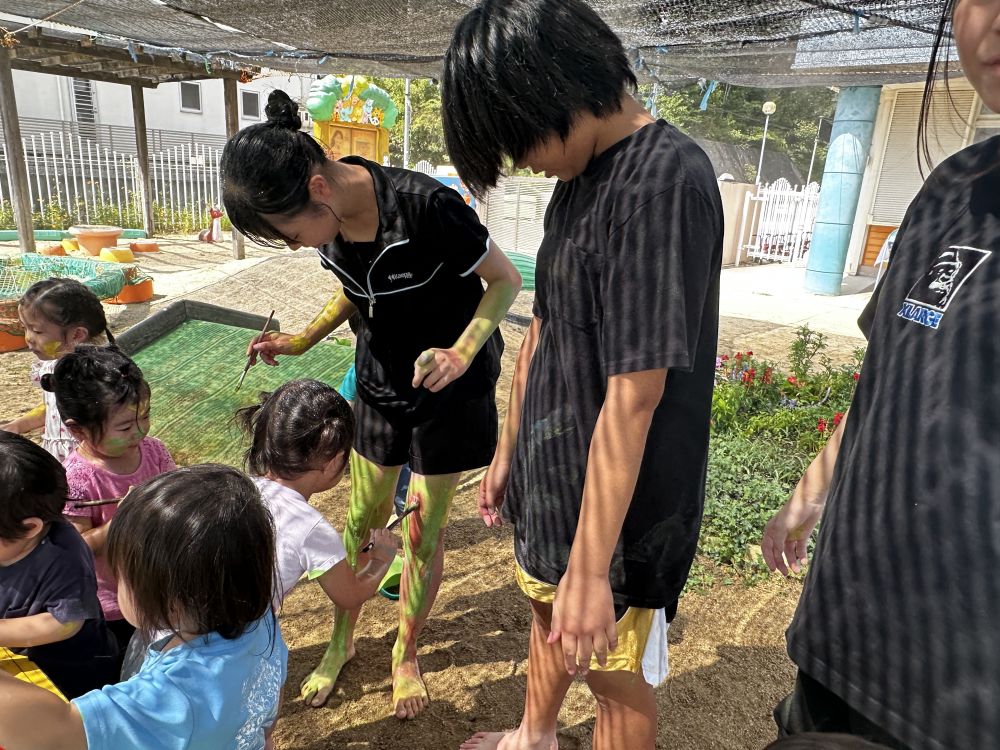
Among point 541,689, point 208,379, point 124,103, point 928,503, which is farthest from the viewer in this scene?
point 124,103

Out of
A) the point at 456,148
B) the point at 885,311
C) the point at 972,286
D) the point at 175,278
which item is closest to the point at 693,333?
the point at 885,311

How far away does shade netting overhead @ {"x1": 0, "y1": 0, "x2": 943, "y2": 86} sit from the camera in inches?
167

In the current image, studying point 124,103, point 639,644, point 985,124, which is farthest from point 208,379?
point 124,103

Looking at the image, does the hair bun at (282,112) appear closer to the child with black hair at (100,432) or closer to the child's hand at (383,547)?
the child with black hair at (100,432)

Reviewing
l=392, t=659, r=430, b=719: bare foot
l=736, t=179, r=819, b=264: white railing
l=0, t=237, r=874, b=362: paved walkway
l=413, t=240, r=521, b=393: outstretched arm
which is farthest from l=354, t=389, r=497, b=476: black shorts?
l=736, t=179, r=819, b=264: white railing

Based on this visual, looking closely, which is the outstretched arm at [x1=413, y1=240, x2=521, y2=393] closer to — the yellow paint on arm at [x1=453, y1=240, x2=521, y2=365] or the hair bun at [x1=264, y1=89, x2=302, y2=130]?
the yellow paint on arm at [x1=453, y1=240, x2=521, y2=365]

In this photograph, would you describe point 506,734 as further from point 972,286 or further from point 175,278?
point 175,278

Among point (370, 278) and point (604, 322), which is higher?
point (604, 322)

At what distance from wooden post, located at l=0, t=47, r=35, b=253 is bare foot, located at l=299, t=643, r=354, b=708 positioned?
7.92 meters

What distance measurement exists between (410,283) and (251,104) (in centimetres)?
2758

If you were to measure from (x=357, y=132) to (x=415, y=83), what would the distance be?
58.0 feet

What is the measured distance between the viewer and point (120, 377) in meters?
2.00

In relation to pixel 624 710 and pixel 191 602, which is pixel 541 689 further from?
pixel 191 602

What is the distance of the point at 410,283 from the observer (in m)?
2.00
